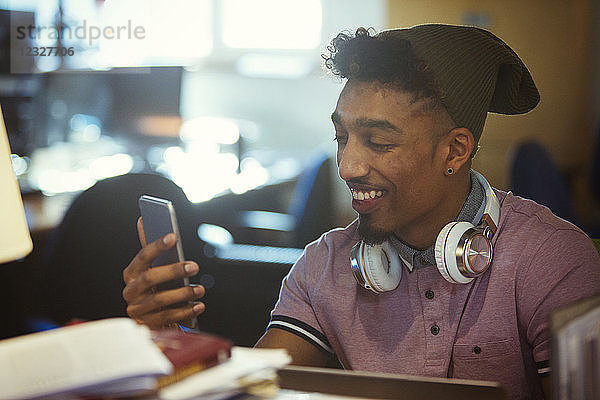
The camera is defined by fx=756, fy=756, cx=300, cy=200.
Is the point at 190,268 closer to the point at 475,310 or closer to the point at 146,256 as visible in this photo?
the point at 146,256

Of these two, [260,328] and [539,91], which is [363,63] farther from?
[260,328]

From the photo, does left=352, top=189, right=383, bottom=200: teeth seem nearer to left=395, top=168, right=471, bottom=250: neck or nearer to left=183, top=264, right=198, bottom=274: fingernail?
left=395, top=168, right=471, bottom=250: neck

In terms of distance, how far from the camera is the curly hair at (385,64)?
4.41 feet

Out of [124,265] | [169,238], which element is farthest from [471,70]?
[124,265]

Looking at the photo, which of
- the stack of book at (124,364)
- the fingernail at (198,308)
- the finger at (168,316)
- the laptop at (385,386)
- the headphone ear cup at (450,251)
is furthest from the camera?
the fingernail at (198,308)

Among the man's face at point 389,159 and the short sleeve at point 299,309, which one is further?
the short sleeve at point 299,309

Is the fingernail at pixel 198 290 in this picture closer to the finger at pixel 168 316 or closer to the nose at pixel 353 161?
the finger at pixel 168 316

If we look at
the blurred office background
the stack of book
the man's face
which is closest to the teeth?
the man's face

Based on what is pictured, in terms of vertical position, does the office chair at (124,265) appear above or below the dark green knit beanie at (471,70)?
below

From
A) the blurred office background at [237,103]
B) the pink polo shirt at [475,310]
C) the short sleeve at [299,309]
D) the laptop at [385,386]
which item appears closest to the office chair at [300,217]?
the blurred office background at [237,103]

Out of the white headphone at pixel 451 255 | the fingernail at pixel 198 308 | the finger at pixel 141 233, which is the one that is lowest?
the fingernail at pixel 198 308

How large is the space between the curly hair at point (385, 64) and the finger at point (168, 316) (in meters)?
0.59

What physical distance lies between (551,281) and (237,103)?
1.43 m

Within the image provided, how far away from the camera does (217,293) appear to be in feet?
5.96
